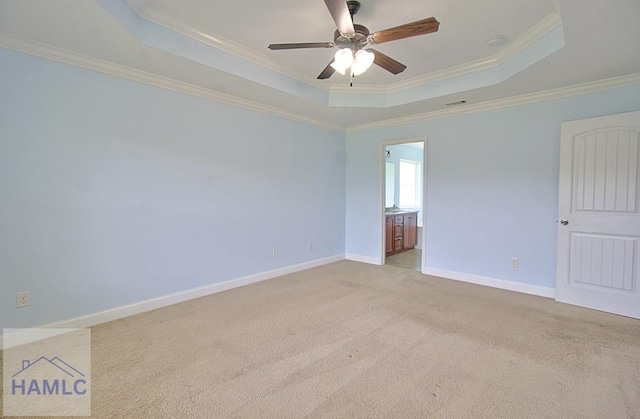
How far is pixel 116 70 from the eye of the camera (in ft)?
9.20

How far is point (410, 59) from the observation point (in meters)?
3.17

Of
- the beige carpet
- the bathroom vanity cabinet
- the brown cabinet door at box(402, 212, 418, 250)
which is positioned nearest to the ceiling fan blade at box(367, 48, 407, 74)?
the beige carpet

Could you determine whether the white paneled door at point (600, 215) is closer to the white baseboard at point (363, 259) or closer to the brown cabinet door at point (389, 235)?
the white baseboard at point (363, 259)

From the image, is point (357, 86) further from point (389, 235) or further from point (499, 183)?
point (389, 235)

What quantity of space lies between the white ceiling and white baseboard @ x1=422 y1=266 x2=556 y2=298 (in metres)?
2.30

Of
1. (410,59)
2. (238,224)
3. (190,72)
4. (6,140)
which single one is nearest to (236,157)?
(238,224)

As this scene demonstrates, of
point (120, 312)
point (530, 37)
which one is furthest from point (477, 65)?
point (120, 312)

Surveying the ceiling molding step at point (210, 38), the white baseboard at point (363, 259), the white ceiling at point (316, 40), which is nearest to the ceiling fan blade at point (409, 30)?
the white ceiling at point (316, 40)

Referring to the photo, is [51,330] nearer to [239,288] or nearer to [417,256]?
[239,288]

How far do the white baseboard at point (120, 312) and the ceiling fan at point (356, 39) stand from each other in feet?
8.87

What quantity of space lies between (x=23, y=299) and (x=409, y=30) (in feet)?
11.7

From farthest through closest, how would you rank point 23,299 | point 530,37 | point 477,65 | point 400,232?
point 400,232
point 477,65
point 530,37
point 23,299

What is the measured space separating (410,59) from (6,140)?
363cm

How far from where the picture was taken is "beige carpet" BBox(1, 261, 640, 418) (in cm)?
173
